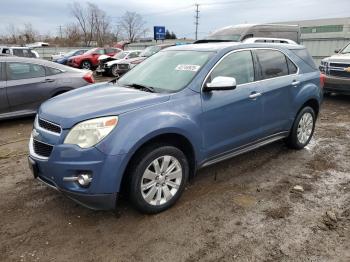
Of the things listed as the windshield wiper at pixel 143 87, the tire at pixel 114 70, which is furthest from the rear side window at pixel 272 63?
the tire at pixel 114 70

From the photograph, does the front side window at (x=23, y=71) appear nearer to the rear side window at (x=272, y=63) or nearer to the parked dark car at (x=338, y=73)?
the rear side window at (x=272, y=63)

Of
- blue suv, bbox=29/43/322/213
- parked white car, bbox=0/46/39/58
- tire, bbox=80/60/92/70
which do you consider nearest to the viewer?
blue suv, bbox=29/43/322/213

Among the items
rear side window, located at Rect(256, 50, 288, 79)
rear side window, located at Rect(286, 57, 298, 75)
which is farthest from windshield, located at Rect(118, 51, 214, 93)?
rear side window, located at Rect(286, 57, 298, 75)

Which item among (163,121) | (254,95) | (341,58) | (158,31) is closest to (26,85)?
(163,121)

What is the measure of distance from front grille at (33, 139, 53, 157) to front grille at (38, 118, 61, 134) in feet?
0.51

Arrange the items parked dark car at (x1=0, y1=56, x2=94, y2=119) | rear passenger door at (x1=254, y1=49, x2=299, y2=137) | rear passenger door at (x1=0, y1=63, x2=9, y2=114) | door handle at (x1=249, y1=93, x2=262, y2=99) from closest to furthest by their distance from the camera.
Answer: door handle at (x1=249, y1=93, x2=262, y2=99)
rear passenger door at (x1=254, y1=49, x2=299, y2=137)
rear passenger door at (x1=0, y1=63, x2=9, y2=114)
parked dark car at (x1=0, y1=56, x2=94, y2=119)

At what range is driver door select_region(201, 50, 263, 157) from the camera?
12.8 ft

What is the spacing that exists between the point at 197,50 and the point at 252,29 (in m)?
7.67

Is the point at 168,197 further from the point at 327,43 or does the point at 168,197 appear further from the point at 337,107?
the point at 327,43

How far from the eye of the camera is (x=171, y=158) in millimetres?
3586

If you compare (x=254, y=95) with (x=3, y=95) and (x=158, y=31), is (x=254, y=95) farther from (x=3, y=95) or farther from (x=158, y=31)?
(x=158, y=31)

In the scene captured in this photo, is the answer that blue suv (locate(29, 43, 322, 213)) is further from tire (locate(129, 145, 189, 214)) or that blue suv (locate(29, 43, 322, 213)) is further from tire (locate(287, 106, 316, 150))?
tire (locate(287, 106, 316, 150))

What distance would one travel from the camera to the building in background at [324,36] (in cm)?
1568

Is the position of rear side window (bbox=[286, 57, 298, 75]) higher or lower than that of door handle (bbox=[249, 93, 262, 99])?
higher
